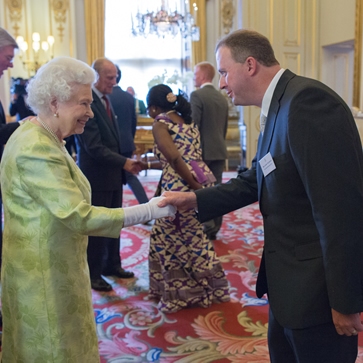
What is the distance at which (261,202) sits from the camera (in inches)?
57.7

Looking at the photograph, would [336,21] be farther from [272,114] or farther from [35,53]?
[35,53]

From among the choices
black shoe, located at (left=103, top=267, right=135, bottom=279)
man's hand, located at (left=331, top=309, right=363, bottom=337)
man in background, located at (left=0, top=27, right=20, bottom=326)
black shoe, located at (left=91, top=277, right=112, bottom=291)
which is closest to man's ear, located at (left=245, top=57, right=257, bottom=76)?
man's hand, located at (left=331, top=309, right=363, bottom=337)

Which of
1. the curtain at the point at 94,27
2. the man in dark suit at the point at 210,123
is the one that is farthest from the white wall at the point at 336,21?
the curtain at the point at 94,27

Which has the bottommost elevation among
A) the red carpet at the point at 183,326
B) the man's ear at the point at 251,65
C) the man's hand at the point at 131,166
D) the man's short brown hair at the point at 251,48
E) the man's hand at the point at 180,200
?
the red carpet at the point at 183,326

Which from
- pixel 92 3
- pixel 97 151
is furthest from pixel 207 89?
pixel 92 3

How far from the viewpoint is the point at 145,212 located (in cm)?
162

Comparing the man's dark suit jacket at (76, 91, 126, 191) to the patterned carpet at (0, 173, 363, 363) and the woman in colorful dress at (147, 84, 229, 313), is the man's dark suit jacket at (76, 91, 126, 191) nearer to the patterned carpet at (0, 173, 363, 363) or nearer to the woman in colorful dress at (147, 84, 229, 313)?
the woman in colorful dress at (147, 84, 229, 313)

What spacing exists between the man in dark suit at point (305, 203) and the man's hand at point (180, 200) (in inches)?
16.2

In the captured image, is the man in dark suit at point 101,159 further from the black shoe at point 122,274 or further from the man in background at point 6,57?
the man in background at point 6,57

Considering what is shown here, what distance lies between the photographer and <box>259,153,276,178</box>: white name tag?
4.43 ft

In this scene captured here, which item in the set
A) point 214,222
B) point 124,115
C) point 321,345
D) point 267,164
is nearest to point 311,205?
point 267,164

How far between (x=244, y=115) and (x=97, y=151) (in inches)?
178

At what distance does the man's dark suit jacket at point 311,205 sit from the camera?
1202mm

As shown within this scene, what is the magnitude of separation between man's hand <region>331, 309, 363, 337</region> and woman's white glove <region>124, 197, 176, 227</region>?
729 millimetres
